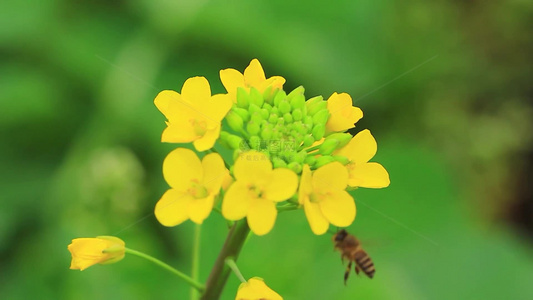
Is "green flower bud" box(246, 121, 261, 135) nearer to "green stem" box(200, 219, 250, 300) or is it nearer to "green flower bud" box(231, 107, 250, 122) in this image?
"green flower bud" box(231, 107, 250, 122)

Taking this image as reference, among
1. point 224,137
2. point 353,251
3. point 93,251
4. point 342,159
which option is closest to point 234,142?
point 224,137

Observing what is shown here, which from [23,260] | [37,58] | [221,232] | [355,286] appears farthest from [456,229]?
[37,58]

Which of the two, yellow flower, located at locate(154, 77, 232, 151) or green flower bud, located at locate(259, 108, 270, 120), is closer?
yellow flower, located at locate(154, 77, 232, 151)

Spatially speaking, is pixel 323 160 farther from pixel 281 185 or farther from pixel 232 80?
pixel 232 80

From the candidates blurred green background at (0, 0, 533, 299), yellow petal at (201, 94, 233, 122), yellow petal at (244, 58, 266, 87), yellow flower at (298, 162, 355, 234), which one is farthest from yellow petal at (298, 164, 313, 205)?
blurred green background at (0, 0, 533, 299)

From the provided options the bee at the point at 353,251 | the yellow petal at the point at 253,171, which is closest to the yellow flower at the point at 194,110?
the yellow petal at the point at 253,171

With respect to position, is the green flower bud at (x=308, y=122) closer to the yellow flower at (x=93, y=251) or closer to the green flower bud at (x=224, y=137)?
the green flower bud at (x=224, y=137)
